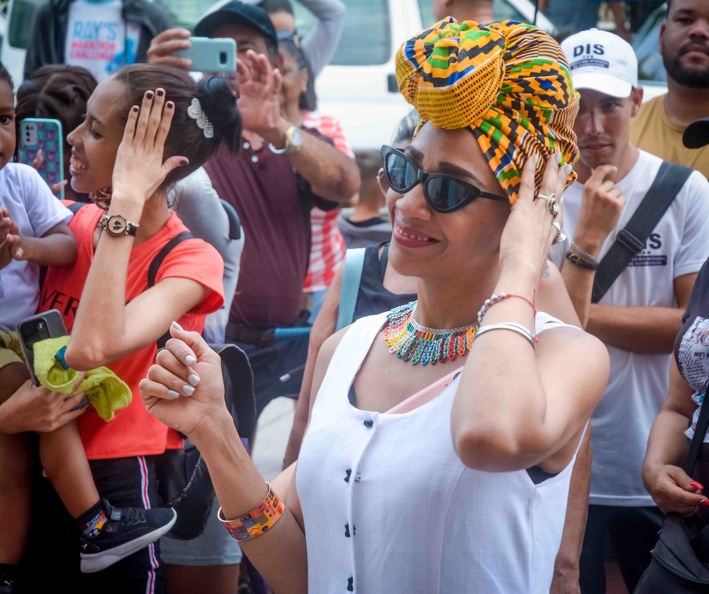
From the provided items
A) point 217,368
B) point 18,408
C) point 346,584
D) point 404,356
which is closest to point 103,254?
point 18,408

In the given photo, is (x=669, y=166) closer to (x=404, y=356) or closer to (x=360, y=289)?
(x=360, y=289)

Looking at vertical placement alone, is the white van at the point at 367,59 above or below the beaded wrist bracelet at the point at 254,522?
below

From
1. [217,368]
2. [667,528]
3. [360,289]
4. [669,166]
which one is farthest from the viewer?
[669,166]

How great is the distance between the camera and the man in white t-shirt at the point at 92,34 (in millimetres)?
4898

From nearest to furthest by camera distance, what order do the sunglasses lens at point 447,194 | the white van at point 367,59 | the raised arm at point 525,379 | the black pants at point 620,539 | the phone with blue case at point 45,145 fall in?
the raised arm at point 525,379
the sunglasses lens at point 447,194
the black pants at point 620,539
the phone with blue case at point 45,145
the white van at point 367,59

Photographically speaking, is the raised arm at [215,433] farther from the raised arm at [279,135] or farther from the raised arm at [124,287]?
the raised arm at [279,135]

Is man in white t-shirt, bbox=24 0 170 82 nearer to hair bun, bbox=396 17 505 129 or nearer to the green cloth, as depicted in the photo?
the green cloth

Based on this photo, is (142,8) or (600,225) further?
(142,8)

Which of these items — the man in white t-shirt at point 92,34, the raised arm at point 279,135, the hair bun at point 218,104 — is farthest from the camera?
the man in white t-shirt at point 92,34

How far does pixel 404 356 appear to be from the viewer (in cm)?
204

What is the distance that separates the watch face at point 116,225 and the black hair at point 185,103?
340mm

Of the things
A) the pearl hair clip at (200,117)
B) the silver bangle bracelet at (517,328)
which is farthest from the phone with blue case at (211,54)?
the silver bangle bracelet at (517,328)

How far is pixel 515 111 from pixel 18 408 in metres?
1.56

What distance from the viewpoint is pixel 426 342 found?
203cm
